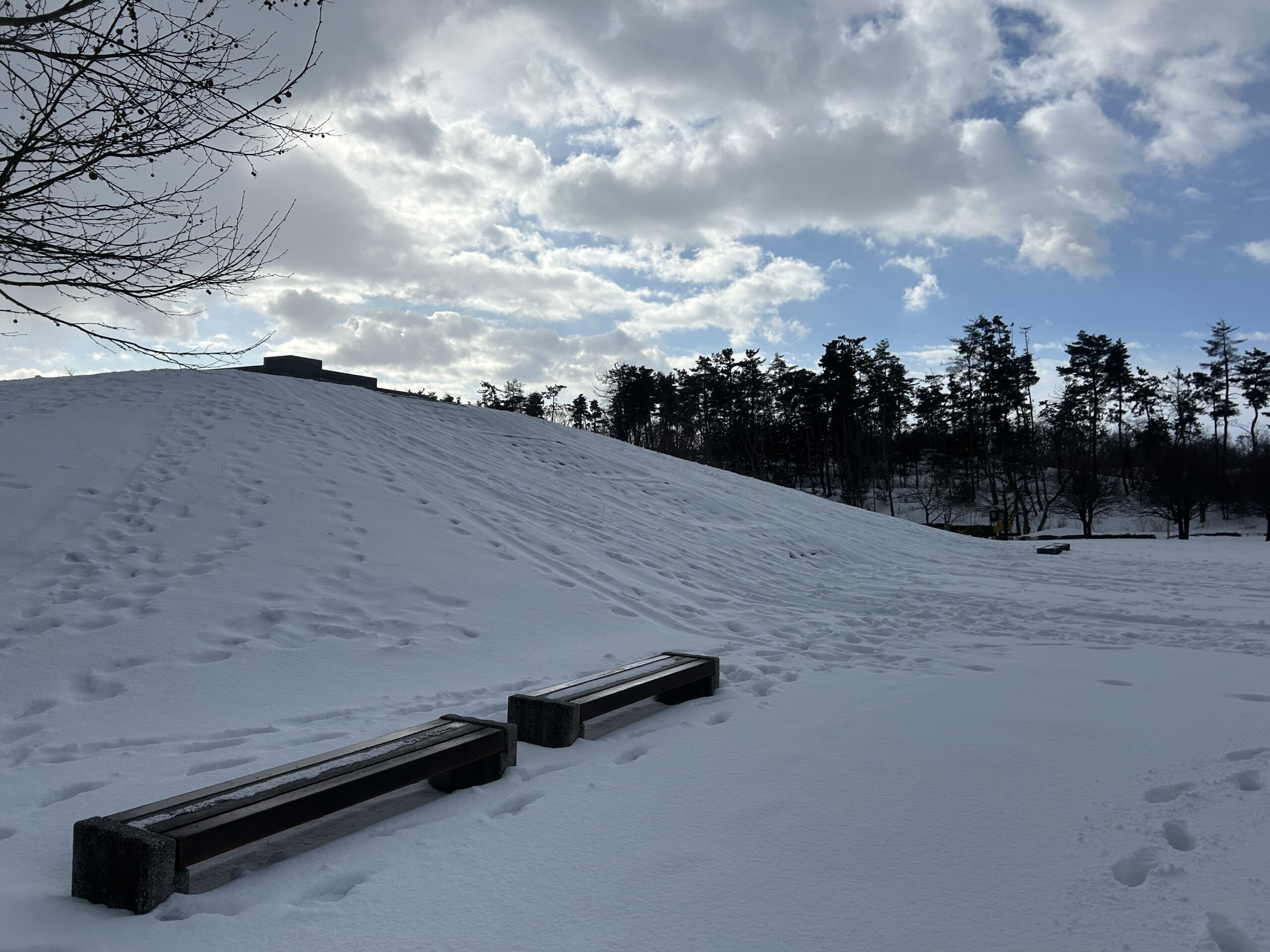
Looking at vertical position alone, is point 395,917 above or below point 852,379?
below

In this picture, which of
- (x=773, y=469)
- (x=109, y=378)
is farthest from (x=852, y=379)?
(x=109, y=378)

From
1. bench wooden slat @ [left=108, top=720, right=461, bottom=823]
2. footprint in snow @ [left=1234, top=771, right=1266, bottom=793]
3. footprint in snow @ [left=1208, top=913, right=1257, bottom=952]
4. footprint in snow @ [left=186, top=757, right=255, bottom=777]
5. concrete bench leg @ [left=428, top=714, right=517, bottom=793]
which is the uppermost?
bench wooden slat @ [left=108, top=720, right=461, bottom=823]

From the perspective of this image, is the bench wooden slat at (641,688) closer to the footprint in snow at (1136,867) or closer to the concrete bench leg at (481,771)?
the concrete bench leg at (481,771)

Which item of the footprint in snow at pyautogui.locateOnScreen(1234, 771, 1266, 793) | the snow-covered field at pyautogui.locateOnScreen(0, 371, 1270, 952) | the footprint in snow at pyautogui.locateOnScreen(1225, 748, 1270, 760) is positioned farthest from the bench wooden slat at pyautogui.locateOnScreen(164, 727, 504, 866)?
the footprint in snow at pyautogui.locateOnScreen(1225, 748, 1270, 760)

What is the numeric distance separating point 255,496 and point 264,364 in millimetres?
10935

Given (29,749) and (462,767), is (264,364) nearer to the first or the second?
(29,749)

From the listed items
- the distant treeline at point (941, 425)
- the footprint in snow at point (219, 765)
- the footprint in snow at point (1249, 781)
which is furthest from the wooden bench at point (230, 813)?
the distant treeline at point (941, 425)

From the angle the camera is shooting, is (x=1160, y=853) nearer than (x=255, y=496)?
Yes

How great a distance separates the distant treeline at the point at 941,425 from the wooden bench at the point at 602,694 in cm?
4204

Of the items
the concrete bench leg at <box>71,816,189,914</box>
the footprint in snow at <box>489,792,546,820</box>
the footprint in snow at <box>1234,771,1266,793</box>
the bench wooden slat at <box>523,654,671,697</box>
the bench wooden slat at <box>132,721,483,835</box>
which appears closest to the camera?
the concrete bench leg at <box>71,816,189,914</box>

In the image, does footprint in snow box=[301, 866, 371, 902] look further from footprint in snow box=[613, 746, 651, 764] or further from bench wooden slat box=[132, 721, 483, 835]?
footprint in snow box=[613, 746, 651, 764]

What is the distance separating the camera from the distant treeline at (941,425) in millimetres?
48156

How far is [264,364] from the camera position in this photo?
1770 cm

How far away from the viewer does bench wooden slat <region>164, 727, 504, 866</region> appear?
2467mm
